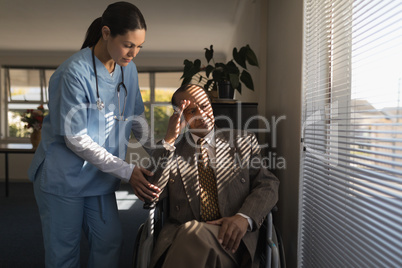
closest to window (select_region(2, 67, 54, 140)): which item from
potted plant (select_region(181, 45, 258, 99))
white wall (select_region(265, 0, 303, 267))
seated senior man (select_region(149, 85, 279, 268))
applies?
potted plant (select_region(181, 45, 258, 99))

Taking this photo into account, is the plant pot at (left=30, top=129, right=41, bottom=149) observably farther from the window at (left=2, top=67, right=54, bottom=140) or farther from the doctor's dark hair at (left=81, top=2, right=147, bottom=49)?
the doctor's dark hair at (left=81, top=2, right=147, bottom=49)

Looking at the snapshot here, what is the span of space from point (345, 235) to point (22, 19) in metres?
5.36

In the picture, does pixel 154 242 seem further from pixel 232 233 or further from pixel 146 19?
pixel 146 19

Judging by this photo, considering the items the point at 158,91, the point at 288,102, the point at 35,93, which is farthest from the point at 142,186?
the point at 35,93

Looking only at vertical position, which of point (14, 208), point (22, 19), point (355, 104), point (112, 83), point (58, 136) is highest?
point (22, 19)

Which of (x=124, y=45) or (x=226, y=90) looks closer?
(x=124, y=45)

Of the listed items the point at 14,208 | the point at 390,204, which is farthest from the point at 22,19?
the point at 390,204

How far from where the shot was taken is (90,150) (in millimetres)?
1602

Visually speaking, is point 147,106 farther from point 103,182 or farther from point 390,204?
point 390,204

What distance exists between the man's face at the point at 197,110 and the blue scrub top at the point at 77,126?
35 cm

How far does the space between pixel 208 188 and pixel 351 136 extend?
2.33 feet

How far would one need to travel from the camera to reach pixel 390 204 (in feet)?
3.87

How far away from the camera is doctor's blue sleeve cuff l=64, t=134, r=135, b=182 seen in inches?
62.9

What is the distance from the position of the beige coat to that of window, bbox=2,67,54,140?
22.5 feet
